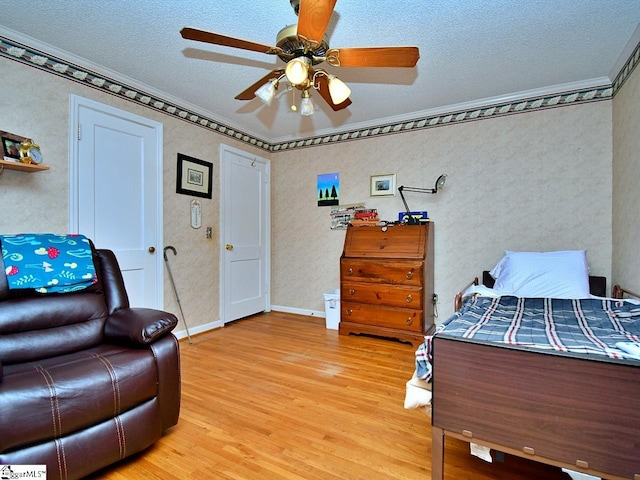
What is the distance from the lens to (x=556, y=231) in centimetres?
303

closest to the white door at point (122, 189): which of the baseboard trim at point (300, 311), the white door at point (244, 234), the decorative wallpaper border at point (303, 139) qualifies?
the decorative wallpaper border at point (303, 139)

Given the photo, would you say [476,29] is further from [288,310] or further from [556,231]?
[288,310]

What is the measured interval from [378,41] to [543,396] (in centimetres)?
233

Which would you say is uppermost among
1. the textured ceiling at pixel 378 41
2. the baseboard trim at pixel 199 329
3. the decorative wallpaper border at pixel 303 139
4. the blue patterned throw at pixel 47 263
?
→ the textured ceiling at pixel 378 41

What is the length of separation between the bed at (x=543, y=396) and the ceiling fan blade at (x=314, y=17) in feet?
4.82

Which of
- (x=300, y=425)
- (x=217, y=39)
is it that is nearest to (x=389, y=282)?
(x=300, y=425)

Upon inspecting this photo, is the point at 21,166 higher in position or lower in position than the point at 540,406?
higher

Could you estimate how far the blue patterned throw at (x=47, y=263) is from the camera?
1.76m

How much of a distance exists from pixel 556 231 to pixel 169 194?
3797 mm

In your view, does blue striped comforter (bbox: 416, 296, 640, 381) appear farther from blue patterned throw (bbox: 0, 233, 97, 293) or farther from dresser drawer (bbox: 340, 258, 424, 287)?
blue patterned throw (bbox: 0, 233, 97, 293)

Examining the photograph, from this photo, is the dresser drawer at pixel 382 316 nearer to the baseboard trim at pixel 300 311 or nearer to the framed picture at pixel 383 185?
the baseboard trim at pixel 300 311

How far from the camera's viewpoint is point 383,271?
3301 millimetres

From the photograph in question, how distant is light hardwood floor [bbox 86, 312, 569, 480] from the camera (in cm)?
149

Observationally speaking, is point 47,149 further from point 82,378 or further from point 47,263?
point 82,378
